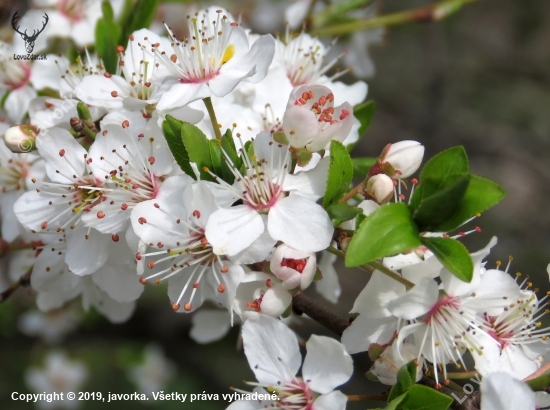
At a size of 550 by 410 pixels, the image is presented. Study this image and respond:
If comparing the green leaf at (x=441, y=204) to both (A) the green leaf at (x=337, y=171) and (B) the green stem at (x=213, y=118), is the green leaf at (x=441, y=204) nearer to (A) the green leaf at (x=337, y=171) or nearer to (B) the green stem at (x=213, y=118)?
(A) the green leaf at (x=337, y=171)

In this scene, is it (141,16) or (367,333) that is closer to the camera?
(367,333)

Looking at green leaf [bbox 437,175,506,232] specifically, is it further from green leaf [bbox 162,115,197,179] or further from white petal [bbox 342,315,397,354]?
green leaf [bbox 162,115,197,179]

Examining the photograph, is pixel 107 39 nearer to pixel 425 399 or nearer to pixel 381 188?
pixel 381 188

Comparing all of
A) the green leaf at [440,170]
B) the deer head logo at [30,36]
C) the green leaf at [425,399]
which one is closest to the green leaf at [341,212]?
the green leaf at [440,170]

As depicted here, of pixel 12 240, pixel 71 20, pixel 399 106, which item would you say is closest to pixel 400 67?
pixel 399 106

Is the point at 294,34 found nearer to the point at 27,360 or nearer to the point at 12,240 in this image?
the point at 12,240

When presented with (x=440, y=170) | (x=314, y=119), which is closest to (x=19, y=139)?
(x=314, y=119)

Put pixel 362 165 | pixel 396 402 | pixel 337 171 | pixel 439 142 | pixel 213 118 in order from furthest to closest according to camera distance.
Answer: pixel 439 142 < pixel 362 165 < pixel 213 118 < pixel 337 171 < pixel 396 402
